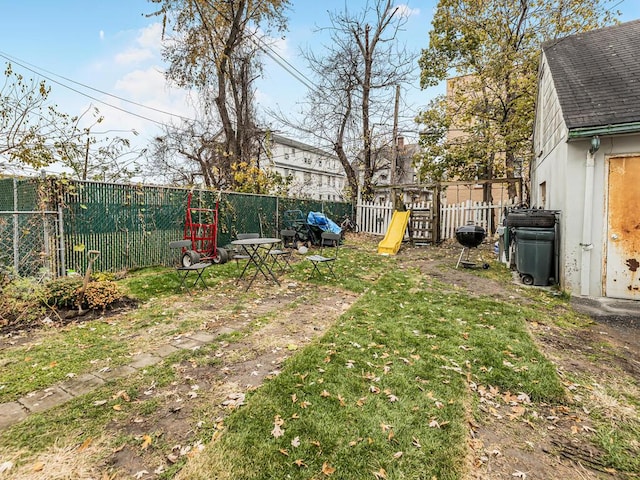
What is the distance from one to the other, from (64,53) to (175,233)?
8.67 m

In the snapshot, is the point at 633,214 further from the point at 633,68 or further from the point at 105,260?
the point at 105,260

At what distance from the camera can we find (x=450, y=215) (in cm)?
1284

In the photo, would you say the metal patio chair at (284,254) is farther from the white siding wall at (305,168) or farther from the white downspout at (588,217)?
the white siding wall at (305,168)

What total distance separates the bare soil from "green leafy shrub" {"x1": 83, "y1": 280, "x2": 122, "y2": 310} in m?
1.61

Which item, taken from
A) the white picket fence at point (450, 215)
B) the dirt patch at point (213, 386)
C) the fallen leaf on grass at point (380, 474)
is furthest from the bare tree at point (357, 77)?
the fallen leaf on grass at point (380, 474)

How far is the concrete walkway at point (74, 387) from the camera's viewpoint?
2.43 metres

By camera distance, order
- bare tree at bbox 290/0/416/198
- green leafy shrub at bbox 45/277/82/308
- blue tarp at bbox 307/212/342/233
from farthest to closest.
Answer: bare tree at bbox 290/0/416/198, blue tarp at bbox 307/212/342/233, green leafy shrub at bbox 45/277/82/308

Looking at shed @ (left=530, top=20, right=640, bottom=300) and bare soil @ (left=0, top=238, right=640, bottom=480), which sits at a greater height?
shed @ (left=530, top=20, right=640, bottom=300)

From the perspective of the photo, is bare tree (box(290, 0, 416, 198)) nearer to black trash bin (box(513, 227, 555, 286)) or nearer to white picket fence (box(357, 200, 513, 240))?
white picket fence (box(357, 200, 513, 240))

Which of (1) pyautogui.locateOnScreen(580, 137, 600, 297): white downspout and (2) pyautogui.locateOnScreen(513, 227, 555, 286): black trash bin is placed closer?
(1) pyautogui.locateOnScreen(580, 137, 600, 297): white downspout

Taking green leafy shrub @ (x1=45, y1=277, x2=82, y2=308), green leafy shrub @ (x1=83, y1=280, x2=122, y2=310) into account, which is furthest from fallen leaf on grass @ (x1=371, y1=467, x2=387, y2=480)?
green leafy shrub @ (x1=45, y1=277, x2=82, y2=308)

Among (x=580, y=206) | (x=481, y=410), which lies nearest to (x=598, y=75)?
(x=580, y=206)

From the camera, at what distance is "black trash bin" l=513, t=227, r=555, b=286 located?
6.05 metres

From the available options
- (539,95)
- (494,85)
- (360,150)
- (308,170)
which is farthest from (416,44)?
(308,170)
